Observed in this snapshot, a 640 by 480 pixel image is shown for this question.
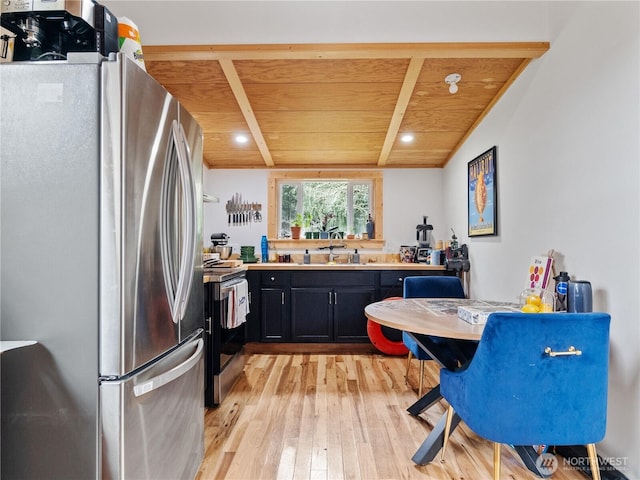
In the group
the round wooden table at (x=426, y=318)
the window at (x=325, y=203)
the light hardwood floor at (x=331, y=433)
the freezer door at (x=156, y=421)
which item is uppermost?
the window at (x=325, y=203)

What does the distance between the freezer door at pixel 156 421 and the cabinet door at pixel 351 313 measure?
83.2 inches

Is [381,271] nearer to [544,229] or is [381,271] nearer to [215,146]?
[544,229]

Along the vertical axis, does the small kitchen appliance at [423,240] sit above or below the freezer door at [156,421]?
above

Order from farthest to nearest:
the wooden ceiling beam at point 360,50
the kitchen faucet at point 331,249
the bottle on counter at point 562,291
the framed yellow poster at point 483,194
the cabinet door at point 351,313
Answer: the kitchen faucet at point 331,249, the cabinet door at point 351,313, the framed yellow poster at point 483,194, the wooden ceiling beam at point 360,50, the bottle on counter at point 562,291

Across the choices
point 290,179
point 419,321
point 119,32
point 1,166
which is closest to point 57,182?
point 1,166

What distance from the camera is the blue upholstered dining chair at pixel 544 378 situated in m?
1.30

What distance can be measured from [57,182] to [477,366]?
1639 mm

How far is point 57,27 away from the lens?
129 cm

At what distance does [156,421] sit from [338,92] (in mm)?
2482

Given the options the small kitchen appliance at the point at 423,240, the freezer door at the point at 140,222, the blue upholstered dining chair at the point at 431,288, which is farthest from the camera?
the small kitchen appliance at the point at 423,240

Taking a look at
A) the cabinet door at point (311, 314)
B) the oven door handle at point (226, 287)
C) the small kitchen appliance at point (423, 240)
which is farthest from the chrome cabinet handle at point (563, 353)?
the small kitchen appliance at point (423, 240)

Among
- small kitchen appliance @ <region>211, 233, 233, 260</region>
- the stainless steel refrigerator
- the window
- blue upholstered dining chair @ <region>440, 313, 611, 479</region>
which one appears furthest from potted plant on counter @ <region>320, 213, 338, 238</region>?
the stainless steel refrigerator

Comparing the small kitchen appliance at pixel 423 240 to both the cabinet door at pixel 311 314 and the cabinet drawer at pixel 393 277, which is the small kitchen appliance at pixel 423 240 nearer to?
the cabinet drawer at pixel 393 277

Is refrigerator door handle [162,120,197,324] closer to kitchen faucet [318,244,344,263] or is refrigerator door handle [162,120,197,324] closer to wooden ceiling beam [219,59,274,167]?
wooden ceiling beam [219,59,274,167]
